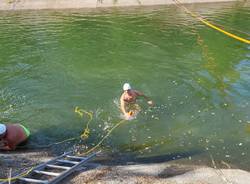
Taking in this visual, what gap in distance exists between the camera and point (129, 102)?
1403 centimetres

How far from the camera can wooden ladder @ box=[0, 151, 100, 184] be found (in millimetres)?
8797

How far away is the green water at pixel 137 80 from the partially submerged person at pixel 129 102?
373 millimetres

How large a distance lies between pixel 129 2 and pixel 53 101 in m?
21.1

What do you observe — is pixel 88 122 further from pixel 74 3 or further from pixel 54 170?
pixel 74 3

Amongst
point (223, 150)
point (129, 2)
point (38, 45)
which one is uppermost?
point (129, 2)

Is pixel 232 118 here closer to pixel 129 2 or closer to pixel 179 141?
pixel 179 141

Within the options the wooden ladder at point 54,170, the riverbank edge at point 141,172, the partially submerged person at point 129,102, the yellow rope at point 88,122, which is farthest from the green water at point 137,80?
the wooden ladder at point 54,170

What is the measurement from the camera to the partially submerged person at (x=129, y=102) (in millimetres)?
13684

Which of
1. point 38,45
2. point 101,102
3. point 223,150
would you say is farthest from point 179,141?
point 38,45

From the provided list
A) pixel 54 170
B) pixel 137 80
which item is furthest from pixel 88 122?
pixel 137 80

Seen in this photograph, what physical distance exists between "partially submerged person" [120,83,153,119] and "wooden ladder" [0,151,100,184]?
3429mm

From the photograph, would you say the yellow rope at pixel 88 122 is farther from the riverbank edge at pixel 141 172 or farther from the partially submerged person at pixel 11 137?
the partially submerged person at pixel 11 137

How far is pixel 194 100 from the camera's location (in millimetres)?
14953

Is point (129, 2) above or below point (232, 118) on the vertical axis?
above
